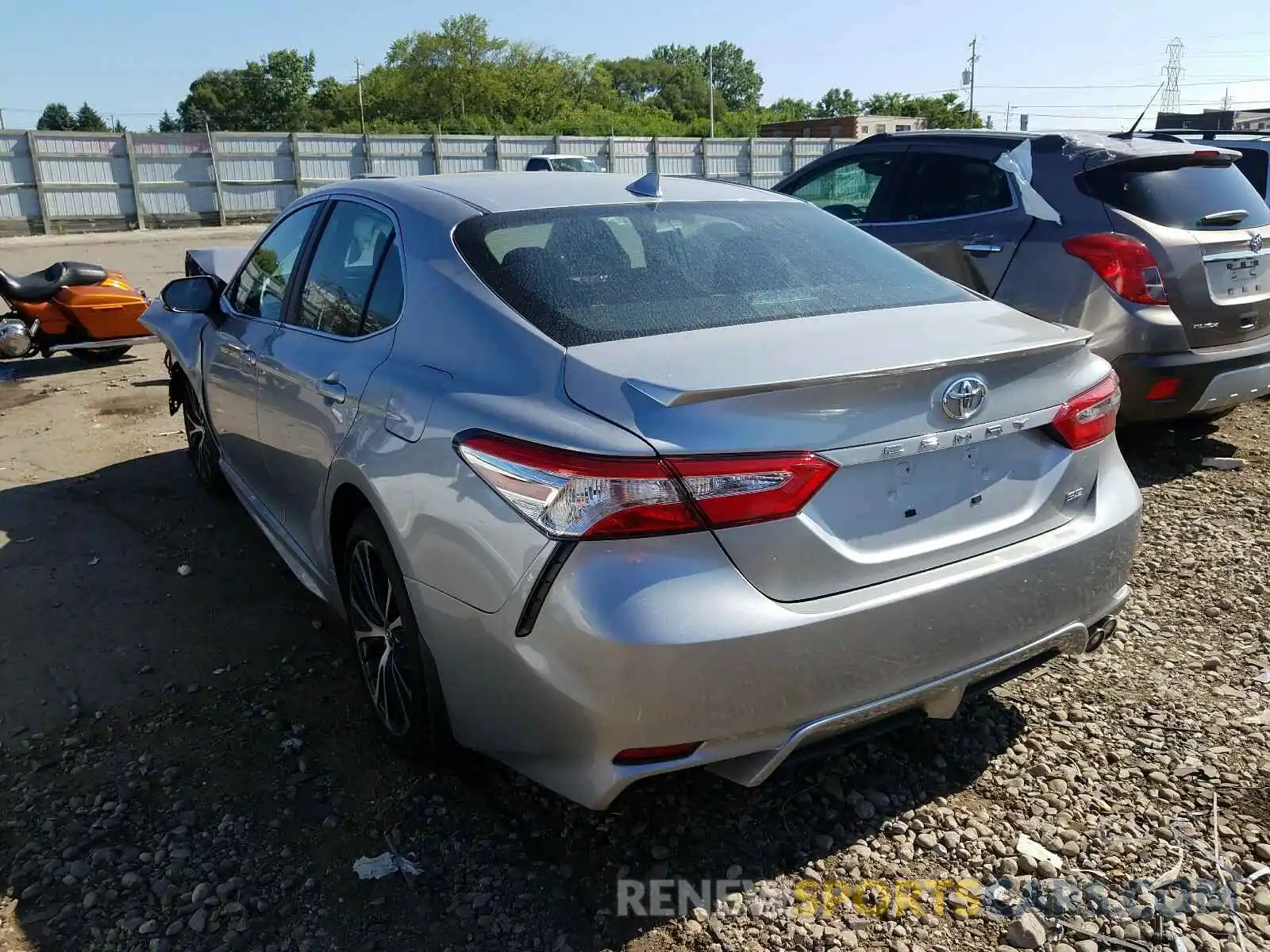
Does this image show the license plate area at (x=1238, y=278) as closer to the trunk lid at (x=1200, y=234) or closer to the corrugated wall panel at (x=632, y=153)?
the trunk lid at (x=1200, y=234)

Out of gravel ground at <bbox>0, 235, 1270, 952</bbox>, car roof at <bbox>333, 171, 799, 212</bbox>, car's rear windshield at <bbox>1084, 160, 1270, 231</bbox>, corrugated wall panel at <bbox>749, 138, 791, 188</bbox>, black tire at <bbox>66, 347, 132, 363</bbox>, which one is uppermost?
corrugated wall panel at <bbox>749, 138, 791, 188</bbox>

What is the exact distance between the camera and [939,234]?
5727mm

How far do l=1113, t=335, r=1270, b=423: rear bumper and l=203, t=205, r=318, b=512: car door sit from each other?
3728 mm

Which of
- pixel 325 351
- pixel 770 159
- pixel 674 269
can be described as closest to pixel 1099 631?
pixel 674 269

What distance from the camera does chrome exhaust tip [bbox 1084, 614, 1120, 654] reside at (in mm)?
2777

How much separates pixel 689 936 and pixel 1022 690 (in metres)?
1.54

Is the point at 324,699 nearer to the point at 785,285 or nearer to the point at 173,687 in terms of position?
the point at 173,687

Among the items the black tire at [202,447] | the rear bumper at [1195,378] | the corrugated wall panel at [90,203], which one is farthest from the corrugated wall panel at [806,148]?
the black tire at [202,447]

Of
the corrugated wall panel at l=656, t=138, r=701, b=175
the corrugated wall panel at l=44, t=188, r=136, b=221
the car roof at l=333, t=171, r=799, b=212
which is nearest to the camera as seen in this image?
the car roof at l=333, t=171, r=799, b=212

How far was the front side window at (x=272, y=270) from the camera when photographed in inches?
156

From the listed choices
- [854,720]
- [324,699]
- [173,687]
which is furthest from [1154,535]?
[173,687]

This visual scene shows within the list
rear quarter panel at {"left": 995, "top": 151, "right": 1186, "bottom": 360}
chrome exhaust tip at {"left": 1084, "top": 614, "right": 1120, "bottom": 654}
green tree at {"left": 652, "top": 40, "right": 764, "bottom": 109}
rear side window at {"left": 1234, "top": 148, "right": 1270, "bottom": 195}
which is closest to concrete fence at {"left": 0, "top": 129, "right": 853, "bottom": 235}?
rear side window at {"left": 1234, "top": 148, "right": 1270, "bottom": 195}

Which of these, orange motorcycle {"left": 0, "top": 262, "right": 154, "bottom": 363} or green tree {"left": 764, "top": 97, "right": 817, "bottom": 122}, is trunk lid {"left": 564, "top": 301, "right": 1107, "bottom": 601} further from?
green tree {"left": 764, "top": 97, "right": 817, "bottom": 122}

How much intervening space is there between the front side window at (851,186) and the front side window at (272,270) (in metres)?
3.19
